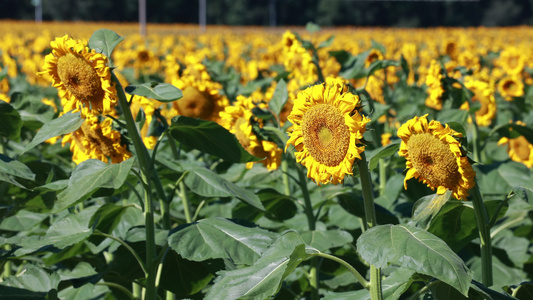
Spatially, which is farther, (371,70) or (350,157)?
(371,70)

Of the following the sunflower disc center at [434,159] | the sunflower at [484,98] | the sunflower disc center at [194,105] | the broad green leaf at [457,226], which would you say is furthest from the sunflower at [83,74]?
the sunflower at [484,98]

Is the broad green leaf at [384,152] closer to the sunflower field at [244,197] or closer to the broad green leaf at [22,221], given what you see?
the sunflower field at [244,197]

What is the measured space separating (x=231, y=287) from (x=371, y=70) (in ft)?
6.28

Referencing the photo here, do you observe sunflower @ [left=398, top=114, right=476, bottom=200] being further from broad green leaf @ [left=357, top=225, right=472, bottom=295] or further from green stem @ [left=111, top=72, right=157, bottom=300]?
green stem @ [left=111, top=72, right=157, bottom=300]

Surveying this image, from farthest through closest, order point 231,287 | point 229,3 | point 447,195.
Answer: point 229,3 → point 447,195 → point 231,287

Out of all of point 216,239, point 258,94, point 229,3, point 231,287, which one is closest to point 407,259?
point 231,287

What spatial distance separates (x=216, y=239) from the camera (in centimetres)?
205

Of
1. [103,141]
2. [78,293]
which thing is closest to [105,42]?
[103,141]

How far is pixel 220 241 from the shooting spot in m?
2.04

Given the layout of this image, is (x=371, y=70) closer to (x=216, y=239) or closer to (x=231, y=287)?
(x=216, y=239)

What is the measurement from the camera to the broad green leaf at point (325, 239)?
8.13 ft

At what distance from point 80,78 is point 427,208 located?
1106 mm

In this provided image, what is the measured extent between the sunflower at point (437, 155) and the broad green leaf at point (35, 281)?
1.14 m

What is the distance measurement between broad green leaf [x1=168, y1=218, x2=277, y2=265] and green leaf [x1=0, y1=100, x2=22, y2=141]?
2.58 feet
